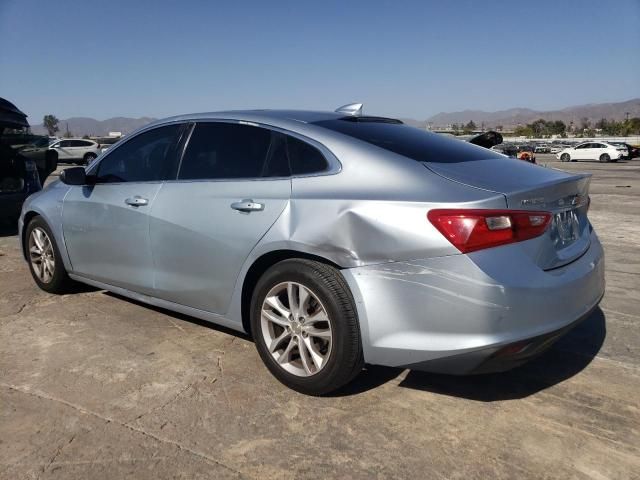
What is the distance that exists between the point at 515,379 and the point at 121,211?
281 cm

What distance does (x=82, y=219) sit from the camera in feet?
14.1

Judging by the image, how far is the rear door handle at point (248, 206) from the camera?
10.2 ft

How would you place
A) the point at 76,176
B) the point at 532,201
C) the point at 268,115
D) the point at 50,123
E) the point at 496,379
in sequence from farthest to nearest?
the point at 50,123 → the point at 76,176 → the point at 268,115 → the point at 496,379 → the point at 532,201

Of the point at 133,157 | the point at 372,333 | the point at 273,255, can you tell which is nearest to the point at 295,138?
the point at 273,255

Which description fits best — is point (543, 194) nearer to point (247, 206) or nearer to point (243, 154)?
point (247, 206)

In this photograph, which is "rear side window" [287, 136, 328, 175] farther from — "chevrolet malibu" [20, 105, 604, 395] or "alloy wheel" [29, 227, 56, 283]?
"alloy wheel" [29, 227, 56, 283]

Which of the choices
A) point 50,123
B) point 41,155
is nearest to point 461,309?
point 41,155

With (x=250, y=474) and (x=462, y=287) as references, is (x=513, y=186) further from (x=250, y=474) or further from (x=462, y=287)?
(x=250, y=474)

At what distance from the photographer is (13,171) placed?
26.5 ft

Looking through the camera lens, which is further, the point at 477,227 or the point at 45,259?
the point at 45,259

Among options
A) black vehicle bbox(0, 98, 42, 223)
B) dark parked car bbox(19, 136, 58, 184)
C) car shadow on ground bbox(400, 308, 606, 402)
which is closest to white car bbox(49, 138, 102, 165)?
dark parked car bbox(19, 136, 58, 184)

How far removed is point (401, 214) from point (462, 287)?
434mm

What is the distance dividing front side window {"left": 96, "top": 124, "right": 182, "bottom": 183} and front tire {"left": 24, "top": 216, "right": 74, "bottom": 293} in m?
0.86

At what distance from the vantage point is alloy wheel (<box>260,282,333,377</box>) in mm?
2902
